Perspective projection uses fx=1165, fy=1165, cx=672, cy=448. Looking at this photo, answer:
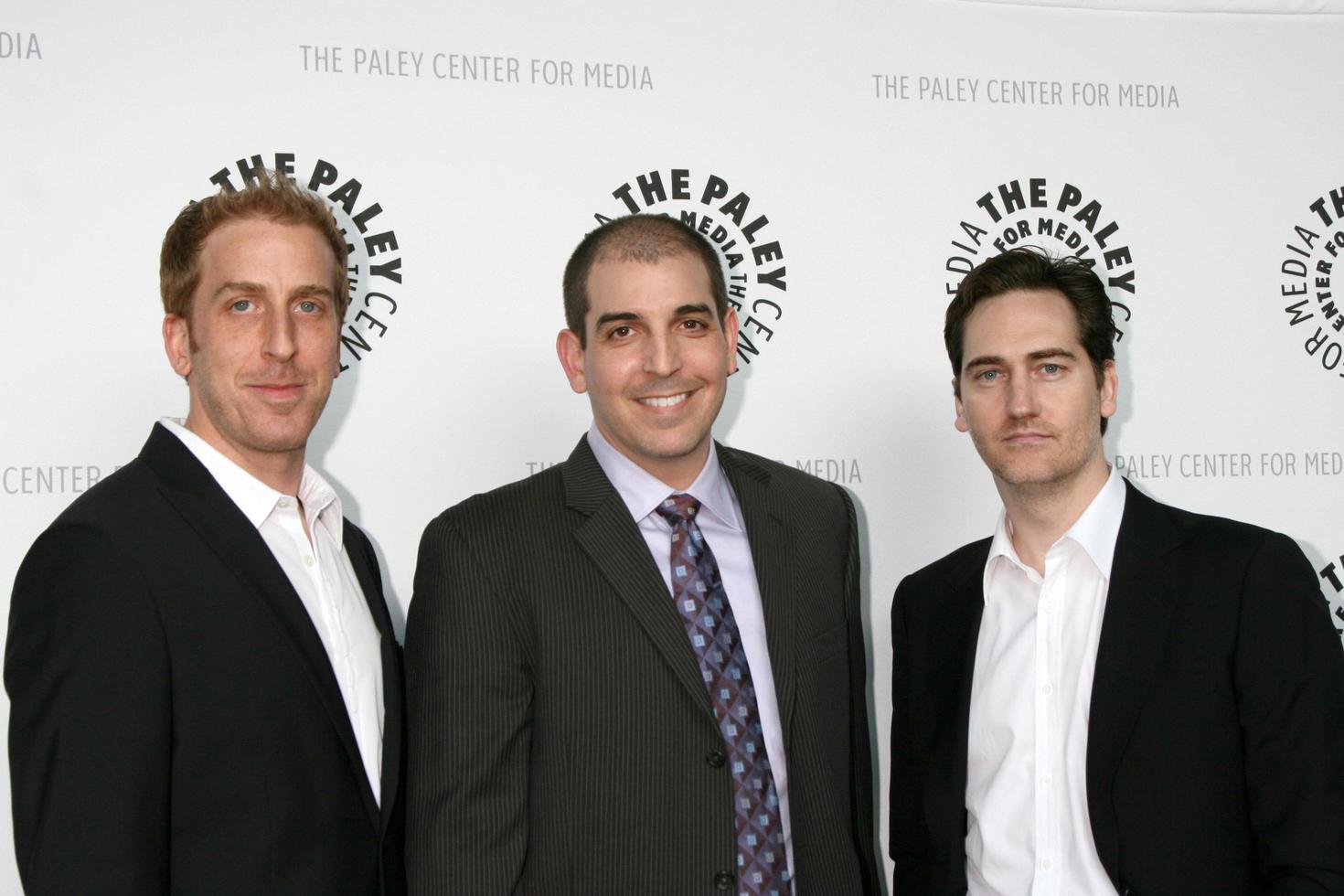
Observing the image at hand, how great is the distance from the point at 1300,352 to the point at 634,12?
213 cm

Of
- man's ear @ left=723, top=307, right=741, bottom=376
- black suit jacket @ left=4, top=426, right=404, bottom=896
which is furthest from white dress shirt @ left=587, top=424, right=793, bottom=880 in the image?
black suit jacket @ left=4, top=426, right=404, bottom=896

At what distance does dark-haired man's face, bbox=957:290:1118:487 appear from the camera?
2060mm

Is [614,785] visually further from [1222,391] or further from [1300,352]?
[1300,352]

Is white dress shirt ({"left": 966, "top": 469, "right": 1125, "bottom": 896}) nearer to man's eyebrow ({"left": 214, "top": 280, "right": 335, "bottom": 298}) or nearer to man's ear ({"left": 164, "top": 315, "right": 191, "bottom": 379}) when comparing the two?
man's eyebrow ({"left": 214, "top": 280, "right": 335, "bottom": 298})

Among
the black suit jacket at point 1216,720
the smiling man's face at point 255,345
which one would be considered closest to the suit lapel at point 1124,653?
the black suit jacket at point 1216,720

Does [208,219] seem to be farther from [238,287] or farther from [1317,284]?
[1317,284]

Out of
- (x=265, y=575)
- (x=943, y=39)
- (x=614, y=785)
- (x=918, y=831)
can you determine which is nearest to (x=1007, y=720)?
(x=918, y=831)

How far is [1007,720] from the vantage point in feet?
6.59

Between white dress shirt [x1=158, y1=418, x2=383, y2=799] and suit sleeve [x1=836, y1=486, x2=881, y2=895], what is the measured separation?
0.85 meters

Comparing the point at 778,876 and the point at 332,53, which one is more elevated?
the point at 332,53

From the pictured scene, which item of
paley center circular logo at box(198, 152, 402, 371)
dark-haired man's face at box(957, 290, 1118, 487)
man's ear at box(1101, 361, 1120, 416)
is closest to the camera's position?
dark-haired man's face at box(957, 290, 1118, 487)

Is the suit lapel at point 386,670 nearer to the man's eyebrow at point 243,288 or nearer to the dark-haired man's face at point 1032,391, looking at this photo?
the man's eyebrow at point 243,288

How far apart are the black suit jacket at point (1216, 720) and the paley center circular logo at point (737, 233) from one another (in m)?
1.24

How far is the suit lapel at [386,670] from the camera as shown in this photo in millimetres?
1799
